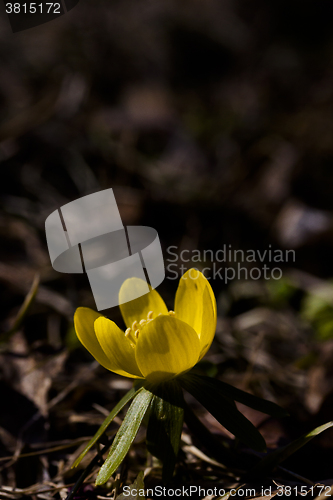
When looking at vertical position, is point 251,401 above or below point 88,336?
below

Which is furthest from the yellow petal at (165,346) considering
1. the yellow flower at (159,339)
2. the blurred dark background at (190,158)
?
the blurred dark background at (190,158)

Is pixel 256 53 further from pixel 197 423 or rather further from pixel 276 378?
pixel 197 423

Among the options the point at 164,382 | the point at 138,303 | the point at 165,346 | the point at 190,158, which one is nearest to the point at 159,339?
the point at 165,346

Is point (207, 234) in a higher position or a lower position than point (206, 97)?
lower

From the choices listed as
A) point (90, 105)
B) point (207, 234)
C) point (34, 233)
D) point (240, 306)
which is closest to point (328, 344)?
point (240, 306)

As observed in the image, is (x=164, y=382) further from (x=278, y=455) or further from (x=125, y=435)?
(x=278, y=455)

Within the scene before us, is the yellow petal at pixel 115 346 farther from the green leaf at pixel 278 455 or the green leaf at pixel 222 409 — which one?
the green leaf at pixel 278 455
